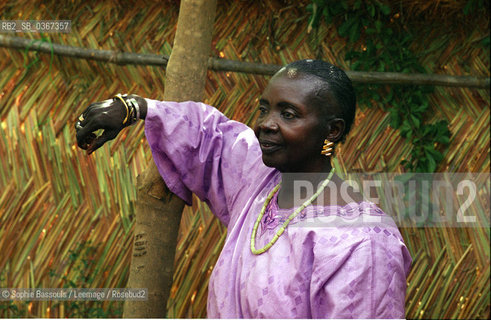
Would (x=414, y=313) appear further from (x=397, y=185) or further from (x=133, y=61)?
(x=133, y=61)

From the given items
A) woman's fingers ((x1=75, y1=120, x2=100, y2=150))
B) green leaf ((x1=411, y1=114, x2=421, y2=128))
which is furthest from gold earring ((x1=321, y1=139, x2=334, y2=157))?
green leaf ((x1=411, y1=114, x2=421, y2=128))

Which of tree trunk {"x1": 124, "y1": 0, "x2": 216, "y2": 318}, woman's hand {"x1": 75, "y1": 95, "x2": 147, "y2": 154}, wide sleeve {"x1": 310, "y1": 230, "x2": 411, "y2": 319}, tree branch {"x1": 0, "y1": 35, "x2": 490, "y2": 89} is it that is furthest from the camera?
tree branch {"x1": 0, "y1": 35, "x2": 490, "y2": 89}

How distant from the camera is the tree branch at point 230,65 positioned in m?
3.36

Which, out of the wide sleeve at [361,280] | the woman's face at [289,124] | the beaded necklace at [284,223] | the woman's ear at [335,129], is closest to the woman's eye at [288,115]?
the woman's face at [289,124]

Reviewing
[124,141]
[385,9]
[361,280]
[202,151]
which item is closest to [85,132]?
[202,151]

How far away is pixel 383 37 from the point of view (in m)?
3.51

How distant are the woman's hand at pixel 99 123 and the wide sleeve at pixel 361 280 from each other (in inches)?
28.8

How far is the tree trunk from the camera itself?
2.55 m

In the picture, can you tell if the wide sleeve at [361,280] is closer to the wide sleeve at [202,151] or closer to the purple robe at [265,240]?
the purple robe at [265,240]

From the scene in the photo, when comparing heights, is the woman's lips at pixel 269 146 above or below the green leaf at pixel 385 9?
below

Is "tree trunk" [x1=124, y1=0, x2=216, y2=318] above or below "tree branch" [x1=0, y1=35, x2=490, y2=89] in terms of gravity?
below

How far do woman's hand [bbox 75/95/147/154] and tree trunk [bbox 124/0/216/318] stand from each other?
0.31m

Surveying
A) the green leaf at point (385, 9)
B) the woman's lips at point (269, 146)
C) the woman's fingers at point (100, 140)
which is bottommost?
the woman's lips at point (269, 146)

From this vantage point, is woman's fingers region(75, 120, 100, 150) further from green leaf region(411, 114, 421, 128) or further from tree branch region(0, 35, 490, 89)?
green leaf region(411, 114, 421, 128)
